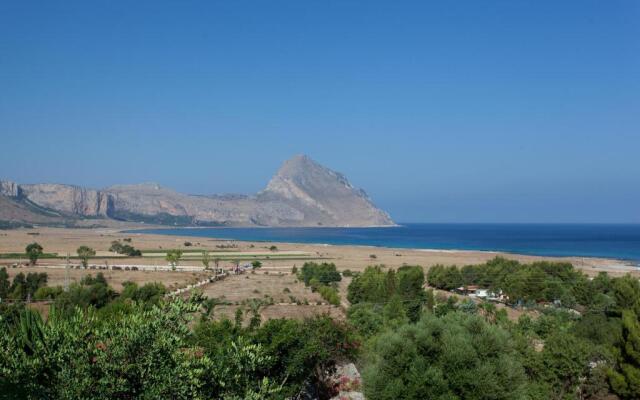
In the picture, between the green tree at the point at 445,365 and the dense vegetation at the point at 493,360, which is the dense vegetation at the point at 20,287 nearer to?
the dense vegetation at the point at 493,360

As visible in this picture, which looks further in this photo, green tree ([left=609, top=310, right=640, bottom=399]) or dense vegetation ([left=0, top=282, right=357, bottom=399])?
green tree ([left=609, top=310, right=640, bottom=399])

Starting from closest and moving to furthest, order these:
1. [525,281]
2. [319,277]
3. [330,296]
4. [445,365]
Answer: [445,365] < [330,296] < [525,281] < [319,277]

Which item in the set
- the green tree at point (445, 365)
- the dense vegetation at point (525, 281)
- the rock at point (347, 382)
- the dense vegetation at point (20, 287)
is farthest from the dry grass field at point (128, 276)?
the green tree at point (445, 365)

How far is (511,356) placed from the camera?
18156 millimetres


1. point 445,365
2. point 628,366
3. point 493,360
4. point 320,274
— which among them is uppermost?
point 493,360

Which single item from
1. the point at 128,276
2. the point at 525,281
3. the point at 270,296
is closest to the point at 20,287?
the point at 128,276

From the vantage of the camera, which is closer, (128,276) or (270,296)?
(270,296)

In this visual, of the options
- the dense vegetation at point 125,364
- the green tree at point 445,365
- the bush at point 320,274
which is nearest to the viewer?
the dense vegetation at point 125,364

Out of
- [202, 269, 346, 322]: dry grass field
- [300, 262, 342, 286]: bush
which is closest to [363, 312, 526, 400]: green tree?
[202, 269, 346, 322]: dry grass field

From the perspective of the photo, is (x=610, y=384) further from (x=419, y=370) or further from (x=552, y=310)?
(x=552, y=310)

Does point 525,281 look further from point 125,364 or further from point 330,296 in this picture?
point 125,364

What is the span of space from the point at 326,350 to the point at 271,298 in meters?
25.7

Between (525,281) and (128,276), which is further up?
(525,281)

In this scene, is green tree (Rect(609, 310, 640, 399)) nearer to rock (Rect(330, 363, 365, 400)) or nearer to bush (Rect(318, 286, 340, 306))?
rock (Rect(330, 363, 365, 400))
